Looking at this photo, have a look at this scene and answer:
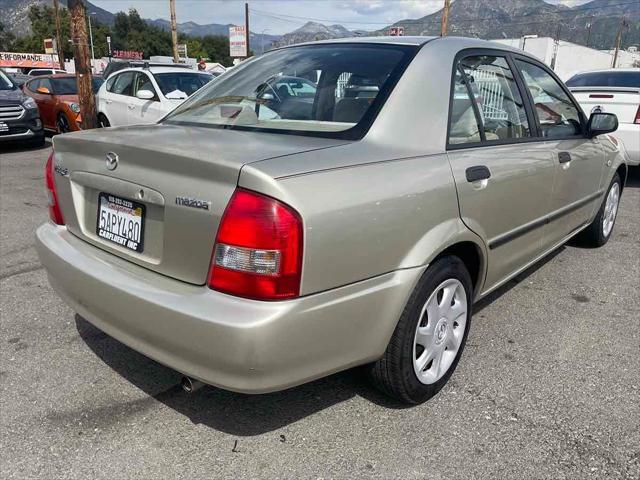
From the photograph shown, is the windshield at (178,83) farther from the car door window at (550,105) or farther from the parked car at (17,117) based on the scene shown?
the car door window at (550,105)

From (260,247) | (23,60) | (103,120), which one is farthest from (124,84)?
(23,60)

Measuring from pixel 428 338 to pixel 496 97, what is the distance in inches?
55.8

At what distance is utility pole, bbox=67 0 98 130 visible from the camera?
352 inches

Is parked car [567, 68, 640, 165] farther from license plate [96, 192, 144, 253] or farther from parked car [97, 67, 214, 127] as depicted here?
license plate [96, 192, 144, 253]

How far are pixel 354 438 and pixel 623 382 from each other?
58.3 inches

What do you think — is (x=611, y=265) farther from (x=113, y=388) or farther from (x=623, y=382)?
(x=113, y=388)

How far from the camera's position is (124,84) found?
9.62 m

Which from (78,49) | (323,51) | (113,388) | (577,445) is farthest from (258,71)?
(78,49)

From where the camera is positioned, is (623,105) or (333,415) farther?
(623,105)

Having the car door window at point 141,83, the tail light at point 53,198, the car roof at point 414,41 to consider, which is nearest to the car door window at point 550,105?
the car roof at point 414,41

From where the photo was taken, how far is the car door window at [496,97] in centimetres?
278

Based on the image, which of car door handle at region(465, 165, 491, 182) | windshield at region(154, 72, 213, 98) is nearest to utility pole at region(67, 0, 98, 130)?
windshield at region(154, 72, 213, 98)

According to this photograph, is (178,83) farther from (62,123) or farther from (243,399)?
(243,399)

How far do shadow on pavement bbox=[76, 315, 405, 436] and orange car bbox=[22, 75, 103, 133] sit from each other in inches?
376
